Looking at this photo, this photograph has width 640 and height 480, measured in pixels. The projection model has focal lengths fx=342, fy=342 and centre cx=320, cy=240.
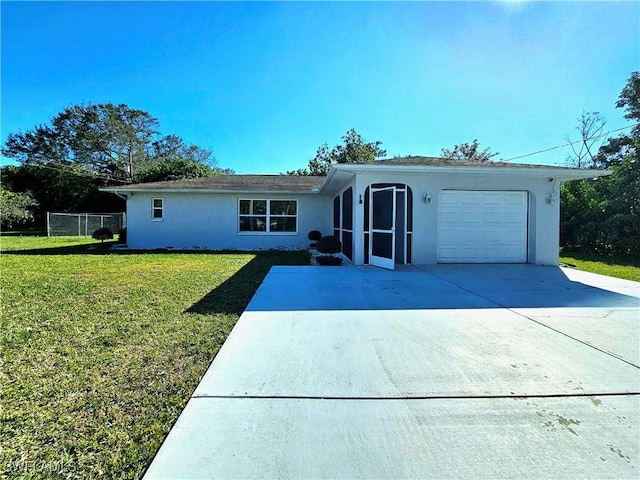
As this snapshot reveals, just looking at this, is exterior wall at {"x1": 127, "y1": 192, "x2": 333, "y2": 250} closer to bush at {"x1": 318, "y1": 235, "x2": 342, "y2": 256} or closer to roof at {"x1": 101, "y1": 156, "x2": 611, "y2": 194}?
roof at {"x1": 101, "y1": 156, "x2": 611, "y2": 194}

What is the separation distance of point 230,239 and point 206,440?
42.6ft

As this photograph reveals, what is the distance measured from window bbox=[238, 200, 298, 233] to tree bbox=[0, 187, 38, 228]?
842 inches

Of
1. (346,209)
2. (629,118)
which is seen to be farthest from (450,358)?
(629,118)

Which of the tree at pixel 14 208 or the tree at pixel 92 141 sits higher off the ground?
the tree at pixel 92 141

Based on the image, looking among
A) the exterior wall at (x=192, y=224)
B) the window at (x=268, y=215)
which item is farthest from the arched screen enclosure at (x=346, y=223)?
the exterior wall at (x=192, y=224)

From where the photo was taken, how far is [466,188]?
9.66m

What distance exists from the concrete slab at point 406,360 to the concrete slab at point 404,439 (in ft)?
0.64

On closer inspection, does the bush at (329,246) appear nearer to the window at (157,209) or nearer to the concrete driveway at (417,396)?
the concrete driveway at (417,396)

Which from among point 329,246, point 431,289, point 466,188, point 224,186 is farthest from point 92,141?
point 431,289

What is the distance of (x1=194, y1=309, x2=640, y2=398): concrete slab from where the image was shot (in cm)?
273

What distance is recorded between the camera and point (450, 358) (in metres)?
3.30

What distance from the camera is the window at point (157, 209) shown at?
14.5 metres

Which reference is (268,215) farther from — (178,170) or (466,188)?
(178,170)

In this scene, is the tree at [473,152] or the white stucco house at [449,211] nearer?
the white stucco house at [449,211]
